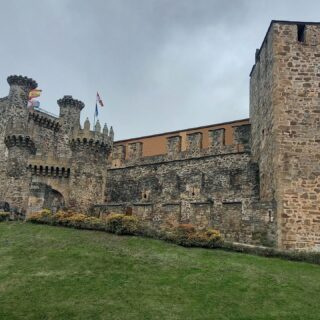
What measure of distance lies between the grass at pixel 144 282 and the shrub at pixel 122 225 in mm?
1045

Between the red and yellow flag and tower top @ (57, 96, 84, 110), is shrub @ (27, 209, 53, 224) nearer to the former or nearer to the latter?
the red and yellow flag

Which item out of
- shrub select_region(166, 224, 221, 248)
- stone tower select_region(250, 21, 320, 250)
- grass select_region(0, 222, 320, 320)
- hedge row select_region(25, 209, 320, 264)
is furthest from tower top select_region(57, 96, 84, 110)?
shrub select_region(166, 224, 221, 248)

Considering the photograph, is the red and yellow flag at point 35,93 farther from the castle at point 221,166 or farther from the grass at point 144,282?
the grass at point 144,282

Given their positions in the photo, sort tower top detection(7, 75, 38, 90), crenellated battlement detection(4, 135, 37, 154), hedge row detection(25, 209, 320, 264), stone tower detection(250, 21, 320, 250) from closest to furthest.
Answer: hedge row detection(25, 209, 320, 264) < stone tower detection(250, 21, 320, 250) < crenellated battlement detection(4, 135, 37, 154) < tower top detection(7, 75, 38, 90)

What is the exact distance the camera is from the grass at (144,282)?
15445 millimetres

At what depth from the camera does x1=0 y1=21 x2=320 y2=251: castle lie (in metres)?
24.4

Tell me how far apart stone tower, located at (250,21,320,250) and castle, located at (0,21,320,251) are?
0.05 m

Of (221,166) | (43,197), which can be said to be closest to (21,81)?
(43,197)

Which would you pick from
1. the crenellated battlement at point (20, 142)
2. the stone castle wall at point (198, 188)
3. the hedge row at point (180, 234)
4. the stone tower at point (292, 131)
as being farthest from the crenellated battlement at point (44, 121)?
the stone tower at point (292, 131)

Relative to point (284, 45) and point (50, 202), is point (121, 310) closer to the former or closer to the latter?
point (284, 45)

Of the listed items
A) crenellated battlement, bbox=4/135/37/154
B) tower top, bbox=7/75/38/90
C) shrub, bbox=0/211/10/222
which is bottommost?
shrub, bbox=0/211/10/222

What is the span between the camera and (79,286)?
17.7 m

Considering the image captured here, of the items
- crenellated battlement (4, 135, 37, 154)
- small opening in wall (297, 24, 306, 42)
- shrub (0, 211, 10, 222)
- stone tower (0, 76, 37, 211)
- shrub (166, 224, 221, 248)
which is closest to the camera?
shrub (166, 224, 221, 248)

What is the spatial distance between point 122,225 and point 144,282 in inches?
302
